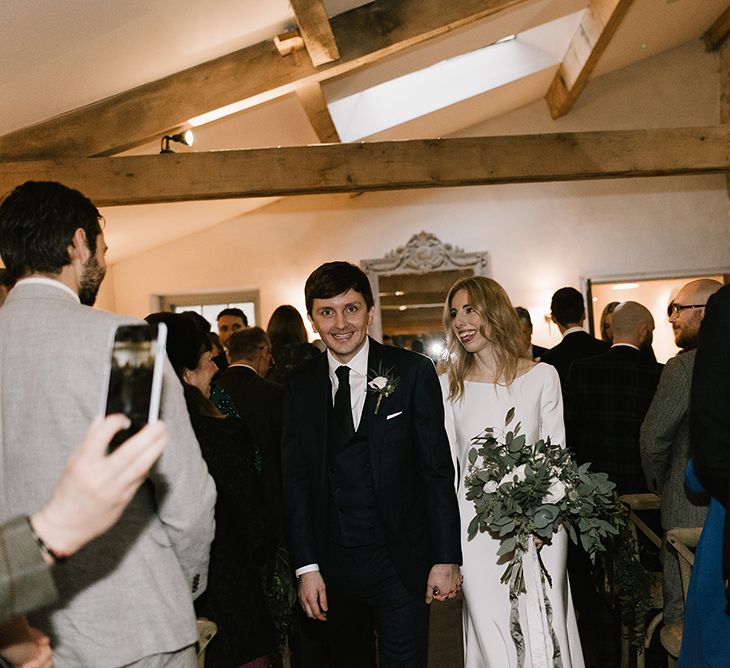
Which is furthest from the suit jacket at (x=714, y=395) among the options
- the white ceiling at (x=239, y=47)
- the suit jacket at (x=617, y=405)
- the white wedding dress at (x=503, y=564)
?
the white ceiling at (x=239, y=47)

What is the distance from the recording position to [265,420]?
369cm

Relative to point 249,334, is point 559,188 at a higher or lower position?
higher

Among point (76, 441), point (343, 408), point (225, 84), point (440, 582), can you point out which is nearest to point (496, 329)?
point (343, 408)

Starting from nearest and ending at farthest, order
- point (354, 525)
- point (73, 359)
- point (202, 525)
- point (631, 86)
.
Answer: point (73, 359) < point (202, 525) < point (354, 525) < point (631, 86)

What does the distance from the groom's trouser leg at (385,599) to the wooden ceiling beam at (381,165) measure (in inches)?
144

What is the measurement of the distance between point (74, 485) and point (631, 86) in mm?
9256

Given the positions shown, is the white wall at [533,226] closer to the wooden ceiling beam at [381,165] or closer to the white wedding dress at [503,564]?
the wooden ceiling beam at [381,165]

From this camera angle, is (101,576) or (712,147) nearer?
(101,576)

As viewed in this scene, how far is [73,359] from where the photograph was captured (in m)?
1.41

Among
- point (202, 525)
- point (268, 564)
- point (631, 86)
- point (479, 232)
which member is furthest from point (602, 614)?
point (631, 86)

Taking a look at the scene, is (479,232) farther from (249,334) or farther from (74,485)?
(74,485)

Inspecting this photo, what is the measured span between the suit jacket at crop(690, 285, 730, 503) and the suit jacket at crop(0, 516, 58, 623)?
1.49 m

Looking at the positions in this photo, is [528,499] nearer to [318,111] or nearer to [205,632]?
[205,632]

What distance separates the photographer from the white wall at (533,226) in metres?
8.96
